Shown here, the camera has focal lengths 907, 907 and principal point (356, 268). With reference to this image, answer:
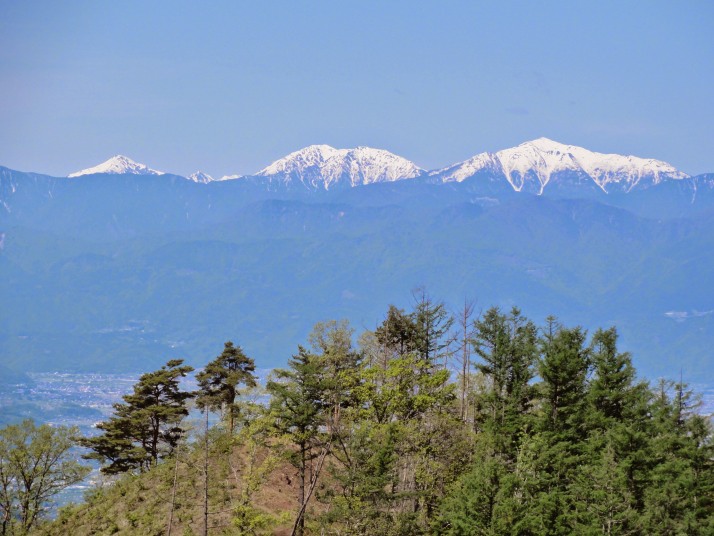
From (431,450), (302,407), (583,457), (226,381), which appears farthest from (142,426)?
(583,457)

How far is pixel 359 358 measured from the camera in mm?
69438

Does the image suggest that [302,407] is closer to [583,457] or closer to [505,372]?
[505,372]

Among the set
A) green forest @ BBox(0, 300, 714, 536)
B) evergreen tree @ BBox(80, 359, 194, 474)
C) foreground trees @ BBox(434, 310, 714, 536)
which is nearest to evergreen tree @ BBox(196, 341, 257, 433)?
green forest @ BBox(0, 300, 714, 536)

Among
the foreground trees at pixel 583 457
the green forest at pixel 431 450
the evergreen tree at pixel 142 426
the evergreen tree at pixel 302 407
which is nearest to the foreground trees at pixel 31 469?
the green forest at pixel 431 450

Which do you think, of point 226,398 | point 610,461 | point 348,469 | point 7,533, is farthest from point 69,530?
point 610,461

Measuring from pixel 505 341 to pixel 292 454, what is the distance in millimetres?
16806

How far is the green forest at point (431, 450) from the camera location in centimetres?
5069

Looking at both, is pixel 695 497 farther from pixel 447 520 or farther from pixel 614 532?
pixel 447 520

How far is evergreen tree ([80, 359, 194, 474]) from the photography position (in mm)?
74125

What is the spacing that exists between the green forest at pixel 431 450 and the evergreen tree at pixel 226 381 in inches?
11.3

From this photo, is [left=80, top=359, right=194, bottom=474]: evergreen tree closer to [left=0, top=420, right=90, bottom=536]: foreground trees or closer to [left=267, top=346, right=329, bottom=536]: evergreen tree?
[left=0, top=420, right=90, bottom=536]: foreground trees

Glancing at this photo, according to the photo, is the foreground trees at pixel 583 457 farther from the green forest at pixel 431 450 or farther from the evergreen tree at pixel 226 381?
the evergreen tree at pixel 226 381

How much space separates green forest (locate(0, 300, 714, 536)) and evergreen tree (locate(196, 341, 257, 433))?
0.29 metres

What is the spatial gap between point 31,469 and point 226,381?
1769 cm
